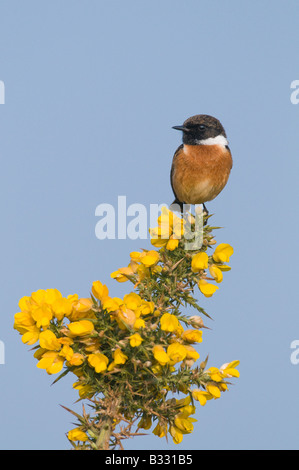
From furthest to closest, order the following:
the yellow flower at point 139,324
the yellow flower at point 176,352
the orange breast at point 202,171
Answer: the orange breast at point 202,171 < the yellow flower at point 176,352 < the yellow flower at point 139,324

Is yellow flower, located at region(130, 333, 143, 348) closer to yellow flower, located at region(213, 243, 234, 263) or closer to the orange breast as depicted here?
yellow flower, located at region(213, 243, 234, 263)

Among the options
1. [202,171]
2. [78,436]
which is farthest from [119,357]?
[202,171]

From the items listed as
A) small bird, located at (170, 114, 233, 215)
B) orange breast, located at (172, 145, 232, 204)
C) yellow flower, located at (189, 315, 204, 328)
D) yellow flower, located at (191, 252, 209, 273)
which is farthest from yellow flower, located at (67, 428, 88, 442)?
orange breast, located at (172, 145, 232, 204)

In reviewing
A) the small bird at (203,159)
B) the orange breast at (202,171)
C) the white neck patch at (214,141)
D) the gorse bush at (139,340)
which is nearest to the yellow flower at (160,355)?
the gorse bush at (139,340)

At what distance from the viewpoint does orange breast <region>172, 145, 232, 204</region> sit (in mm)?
8789

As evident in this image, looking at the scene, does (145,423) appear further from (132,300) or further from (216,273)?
(216,273)

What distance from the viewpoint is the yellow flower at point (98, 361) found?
457cm

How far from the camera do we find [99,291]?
15.9 feet

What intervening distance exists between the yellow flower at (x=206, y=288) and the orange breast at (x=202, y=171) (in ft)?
13.3

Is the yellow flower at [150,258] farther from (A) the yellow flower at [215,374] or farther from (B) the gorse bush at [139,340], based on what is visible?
(A) the yellow flower at [215,374]

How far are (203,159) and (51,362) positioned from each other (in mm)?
4788

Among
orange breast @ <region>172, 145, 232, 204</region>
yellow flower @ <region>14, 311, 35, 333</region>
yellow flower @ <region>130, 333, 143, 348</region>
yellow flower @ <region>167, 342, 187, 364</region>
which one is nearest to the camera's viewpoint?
yellow flower @ <region>130, 333, 143, 348</region>

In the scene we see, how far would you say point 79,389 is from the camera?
15.6 ft

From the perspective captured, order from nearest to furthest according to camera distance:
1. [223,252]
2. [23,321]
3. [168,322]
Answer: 1. [168,322]
2. [23,321]
3. [223,252]
